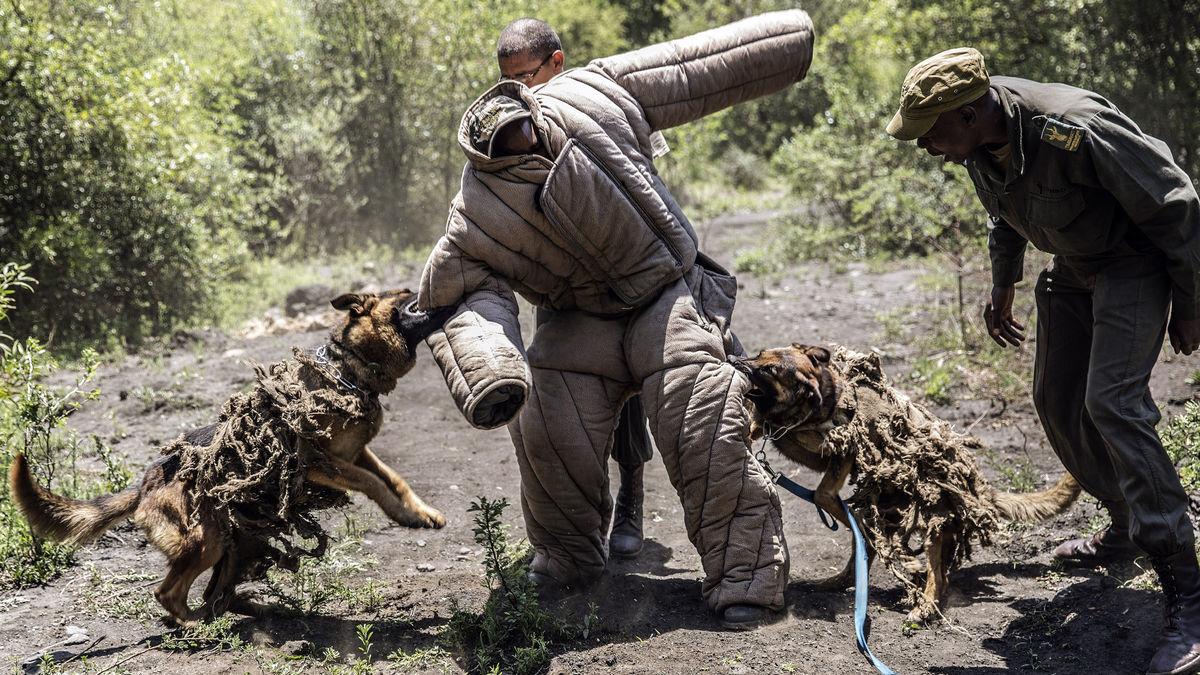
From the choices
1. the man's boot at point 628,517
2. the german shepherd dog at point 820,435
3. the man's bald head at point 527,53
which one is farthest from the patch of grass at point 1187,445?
the man's bald head at point 527,53

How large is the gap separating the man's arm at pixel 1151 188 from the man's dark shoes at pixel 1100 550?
161 centimetres

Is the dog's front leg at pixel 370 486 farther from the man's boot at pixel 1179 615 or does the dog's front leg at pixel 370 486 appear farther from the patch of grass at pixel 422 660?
the man's boot at pixel 1179 615

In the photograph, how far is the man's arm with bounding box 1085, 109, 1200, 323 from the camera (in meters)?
3.71

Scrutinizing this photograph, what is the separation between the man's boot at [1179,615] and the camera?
150 inches

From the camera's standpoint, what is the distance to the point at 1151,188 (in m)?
3.71

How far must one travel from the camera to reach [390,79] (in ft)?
51.1

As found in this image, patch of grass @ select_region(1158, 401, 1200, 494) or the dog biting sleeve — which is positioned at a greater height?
the dog biting sleeve

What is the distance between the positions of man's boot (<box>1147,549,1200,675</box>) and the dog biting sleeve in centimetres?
263

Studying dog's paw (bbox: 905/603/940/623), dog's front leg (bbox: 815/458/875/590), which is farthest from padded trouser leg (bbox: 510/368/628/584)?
dog's paw (bbox: 905/603/940/623)

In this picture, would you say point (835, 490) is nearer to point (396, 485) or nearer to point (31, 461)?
point (396, 485)

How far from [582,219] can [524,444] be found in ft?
3.77

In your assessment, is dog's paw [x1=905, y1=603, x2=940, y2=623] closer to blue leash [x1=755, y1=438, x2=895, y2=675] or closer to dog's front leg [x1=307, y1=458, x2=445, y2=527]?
blue leash [x1=755, y1=438, x2=895, y2=675]

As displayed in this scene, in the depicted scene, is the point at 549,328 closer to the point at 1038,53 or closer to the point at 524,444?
the point at 524,444

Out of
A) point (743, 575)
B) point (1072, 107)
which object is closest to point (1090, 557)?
point (743, 575)
